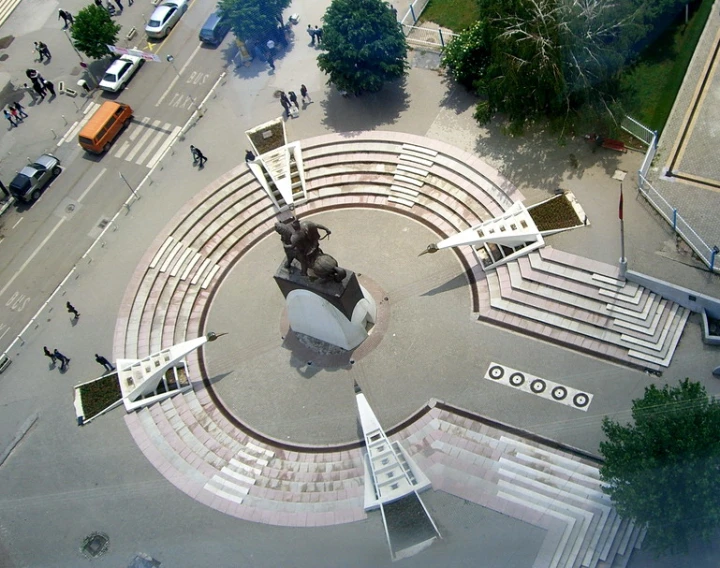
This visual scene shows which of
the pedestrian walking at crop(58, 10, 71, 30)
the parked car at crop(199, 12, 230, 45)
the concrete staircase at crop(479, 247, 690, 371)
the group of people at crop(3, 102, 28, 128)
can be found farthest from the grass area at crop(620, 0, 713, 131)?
the pedestrian walking at crop(58, 10, 71, 30)

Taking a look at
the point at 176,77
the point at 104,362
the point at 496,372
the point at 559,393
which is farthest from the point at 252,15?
the point at 559,393

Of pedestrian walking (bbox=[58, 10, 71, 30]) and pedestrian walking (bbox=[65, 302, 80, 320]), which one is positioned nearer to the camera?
pedestrian walking (bbox=[65, 302, 80, 320])

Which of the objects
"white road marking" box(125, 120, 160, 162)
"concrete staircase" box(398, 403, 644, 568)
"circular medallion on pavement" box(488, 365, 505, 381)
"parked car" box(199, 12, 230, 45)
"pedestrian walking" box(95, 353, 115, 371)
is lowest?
"concrete staircase" box(398, 403, 644, 568)

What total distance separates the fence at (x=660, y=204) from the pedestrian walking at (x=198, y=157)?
2797 centimetres

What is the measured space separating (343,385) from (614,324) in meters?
15.3

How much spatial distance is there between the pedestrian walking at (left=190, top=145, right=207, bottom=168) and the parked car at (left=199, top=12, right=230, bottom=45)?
11.9 meters

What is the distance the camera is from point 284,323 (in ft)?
154

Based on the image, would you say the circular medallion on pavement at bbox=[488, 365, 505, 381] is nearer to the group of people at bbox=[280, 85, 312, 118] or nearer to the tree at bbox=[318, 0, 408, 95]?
the tree at bbox=[318, 0, 408, 95]

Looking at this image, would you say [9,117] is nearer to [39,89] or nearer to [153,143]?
[39,89]

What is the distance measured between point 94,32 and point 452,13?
27318mm

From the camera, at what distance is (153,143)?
56.9 m

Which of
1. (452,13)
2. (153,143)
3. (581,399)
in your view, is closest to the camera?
(581,399)

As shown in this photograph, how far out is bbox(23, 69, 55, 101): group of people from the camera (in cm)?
6062

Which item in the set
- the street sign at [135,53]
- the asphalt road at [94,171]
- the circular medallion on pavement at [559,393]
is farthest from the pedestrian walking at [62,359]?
the circular medallion on pavement at [559,393]
